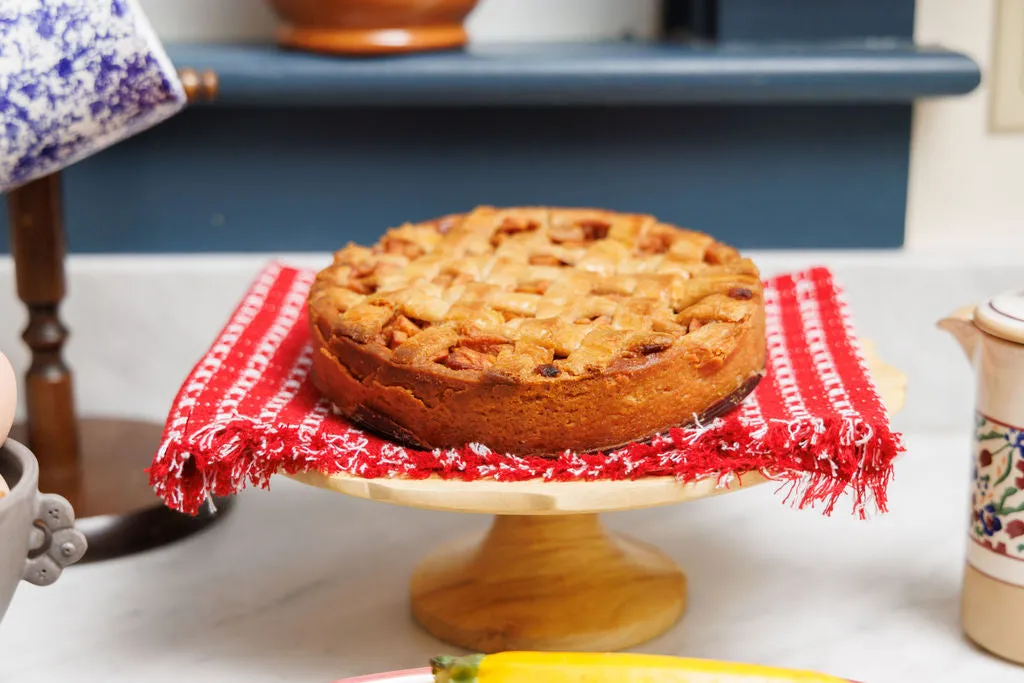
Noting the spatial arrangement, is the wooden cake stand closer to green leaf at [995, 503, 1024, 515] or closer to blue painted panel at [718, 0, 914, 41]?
green leaf at [995, 503, 1024, 515]

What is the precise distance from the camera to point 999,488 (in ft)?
2.22

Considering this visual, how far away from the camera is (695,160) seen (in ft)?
3.48

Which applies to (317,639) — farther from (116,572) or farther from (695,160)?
(695,160)

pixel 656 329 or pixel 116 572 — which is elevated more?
pixel 656 329

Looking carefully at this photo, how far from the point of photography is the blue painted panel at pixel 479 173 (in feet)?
3.43

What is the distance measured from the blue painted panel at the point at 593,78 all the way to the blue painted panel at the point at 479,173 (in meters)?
0.07

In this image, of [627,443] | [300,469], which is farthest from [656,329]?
[300,469]

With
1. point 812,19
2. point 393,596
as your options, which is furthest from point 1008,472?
point 812,19

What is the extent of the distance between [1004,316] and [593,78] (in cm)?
41

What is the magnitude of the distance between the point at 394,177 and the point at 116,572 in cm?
41

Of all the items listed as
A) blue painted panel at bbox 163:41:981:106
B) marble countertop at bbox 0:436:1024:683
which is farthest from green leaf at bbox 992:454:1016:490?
blue painted panel at bbox 163:41:981:106

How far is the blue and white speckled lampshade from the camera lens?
65 cm

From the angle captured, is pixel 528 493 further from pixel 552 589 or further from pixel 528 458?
pixel 552 589

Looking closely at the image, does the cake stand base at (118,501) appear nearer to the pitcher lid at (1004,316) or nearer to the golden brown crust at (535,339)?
the golden brown crust at (535,339)
